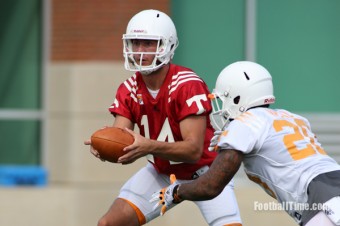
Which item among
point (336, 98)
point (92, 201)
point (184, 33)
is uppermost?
point (184, 33)

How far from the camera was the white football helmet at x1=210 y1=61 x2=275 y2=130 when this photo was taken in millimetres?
5625

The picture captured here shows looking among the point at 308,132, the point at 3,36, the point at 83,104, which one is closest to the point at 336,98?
the point at 83,104

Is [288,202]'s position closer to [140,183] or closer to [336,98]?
[140,183]

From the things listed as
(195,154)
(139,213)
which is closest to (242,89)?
(195,154)

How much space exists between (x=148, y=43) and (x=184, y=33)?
3285 millimetres

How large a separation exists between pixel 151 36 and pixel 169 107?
50 cm

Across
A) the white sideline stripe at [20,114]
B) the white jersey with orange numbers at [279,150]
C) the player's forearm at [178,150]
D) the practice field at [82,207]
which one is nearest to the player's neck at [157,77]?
the player's forearm at [178,150]

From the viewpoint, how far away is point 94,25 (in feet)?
31.4

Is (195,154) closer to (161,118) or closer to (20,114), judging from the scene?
(161,118)

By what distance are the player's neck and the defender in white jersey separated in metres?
1.10

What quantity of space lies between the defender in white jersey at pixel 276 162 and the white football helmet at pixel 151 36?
1038 millimetres

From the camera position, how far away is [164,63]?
21.6 feet

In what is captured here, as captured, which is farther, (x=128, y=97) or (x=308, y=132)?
(x=128, y=97)

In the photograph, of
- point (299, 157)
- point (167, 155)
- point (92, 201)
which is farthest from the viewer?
point (92, 201)
